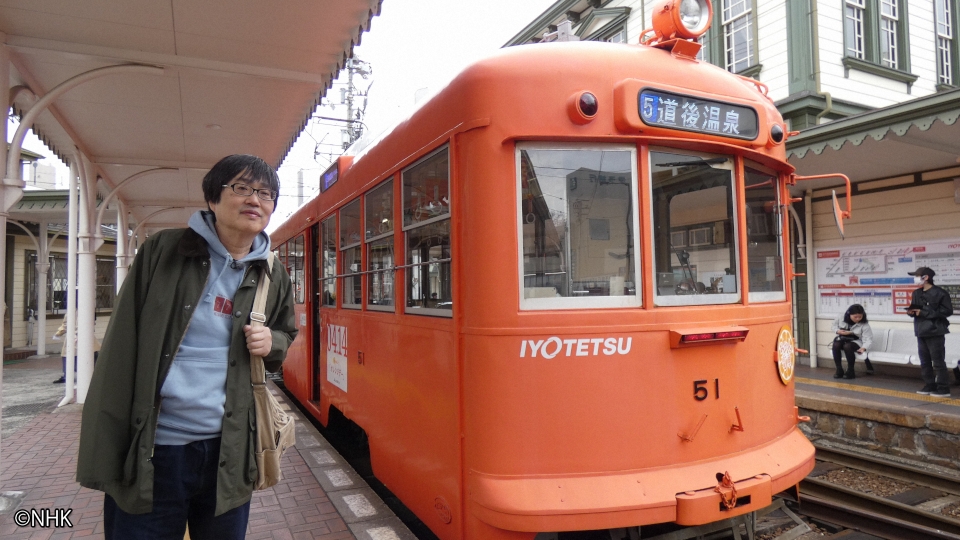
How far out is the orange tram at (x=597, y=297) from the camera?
2.82 m

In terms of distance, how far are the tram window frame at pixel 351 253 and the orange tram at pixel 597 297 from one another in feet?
4.06

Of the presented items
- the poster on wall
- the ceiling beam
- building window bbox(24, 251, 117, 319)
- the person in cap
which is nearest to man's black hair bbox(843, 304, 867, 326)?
the poster on wall

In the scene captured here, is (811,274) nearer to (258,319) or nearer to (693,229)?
(693,229)

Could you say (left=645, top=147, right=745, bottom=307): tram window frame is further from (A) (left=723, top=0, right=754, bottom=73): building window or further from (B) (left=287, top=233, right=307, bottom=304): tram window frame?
(A) (left=723, top=0, right=754, bottom=73): building window

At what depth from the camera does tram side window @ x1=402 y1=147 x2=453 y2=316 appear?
10.5 feet

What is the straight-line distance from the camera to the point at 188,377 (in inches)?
74.2

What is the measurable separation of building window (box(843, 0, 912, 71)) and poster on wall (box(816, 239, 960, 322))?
3.42 meters

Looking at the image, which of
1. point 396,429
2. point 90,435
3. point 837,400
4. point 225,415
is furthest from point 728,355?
point 837,400

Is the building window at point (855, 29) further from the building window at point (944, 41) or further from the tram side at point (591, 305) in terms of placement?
the tram side at point (591, 305)

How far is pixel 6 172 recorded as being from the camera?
4516 millimetres

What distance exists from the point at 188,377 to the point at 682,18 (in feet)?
9.79

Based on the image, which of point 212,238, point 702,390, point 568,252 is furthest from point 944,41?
point 212,238
